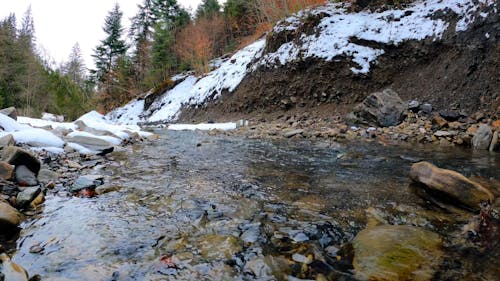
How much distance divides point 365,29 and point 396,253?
12.3 metres

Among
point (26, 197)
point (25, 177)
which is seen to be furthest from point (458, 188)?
point (25, 177)

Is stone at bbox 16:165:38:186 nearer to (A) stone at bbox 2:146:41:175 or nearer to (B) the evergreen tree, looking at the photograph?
(A) stone at bbox 2:146:41:175

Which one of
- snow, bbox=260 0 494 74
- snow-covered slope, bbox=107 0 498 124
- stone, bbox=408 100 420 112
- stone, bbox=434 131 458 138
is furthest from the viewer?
snow, bbox=260 0 494 74

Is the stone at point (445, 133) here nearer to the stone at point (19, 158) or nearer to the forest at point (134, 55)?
the stone at point (19, 158)

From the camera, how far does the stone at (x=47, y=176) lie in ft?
13.7

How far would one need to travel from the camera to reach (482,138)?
646cm

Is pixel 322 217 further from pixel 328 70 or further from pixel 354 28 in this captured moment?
pixel 354 28

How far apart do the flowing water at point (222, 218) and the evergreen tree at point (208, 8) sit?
36268mm

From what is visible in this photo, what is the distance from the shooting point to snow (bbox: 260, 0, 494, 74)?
10.6 metres

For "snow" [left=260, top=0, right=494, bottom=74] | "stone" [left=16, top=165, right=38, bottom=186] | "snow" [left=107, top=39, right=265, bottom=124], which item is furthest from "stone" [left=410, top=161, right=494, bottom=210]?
"snow" [left=107, top=39, right=265, bottom=124]

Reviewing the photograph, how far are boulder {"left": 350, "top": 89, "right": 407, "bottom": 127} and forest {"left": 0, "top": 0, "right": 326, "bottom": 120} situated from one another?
65.7ft

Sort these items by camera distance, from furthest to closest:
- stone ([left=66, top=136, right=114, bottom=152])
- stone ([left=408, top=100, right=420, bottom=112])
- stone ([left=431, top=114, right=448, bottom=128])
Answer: stone ([left=408, top=100, right=420, bottom=112])
stone ([left=431, top=114, right=448, bottom=128])
stone ([left=66, top=136, right=114, bottom=152])

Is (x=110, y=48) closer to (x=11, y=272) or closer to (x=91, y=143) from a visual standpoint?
(x=91, y=143)

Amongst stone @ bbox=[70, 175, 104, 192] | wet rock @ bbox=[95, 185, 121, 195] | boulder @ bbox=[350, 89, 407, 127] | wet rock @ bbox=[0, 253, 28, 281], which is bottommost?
wet rock @ bbox=[0, 253, 28, 281]
